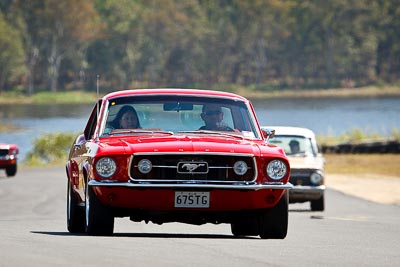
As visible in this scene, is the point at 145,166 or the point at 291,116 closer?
the point at 145,166

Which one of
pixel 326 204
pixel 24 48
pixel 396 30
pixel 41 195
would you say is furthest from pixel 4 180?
pixel 396 30

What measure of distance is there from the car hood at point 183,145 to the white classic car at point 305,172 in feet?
32.5

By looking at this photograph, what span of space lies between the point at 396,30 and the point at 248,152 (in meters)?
137

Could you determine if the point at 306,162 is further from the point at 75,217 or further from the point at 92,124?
the point at 75,217

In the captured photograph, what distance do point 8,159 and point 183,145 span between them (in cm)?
2428

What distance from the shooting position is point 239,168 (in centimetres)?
1172

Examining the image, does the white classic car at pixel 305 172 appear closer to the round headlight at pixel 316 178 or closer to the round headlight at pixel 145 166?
the round headlight at pixel 316 178

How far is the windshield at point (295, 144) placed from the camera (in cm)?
Answer: 2358

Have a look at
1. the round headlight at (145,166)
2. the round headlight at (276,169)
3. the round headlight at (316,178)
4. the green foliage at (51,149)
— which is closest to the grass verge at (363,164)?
the green foliage at (51,149)

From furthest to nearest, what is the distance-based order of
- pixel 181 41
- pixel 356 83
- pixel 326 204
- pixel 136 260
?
pixel 356 83 < pixel 181 41 < pixel 326 204 < pixel 136 260

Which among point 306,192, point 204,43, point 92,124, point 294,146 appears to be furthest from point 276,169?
point 204,43

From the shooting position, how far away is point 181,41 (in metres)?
→ 139

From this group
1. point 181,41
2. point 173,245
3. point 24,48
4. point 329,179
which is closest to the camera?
point 173,245

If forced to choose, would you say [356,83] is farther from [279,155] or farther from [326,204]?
[279,155]
